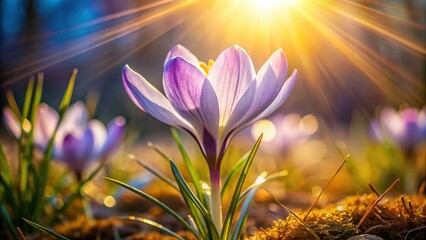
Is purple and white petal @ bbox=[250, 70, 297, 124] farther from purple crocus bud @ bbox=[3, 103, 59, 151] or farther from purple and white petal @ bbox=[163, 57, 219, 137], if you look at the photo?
purple crocus bud @ bbox=[3, 103, 59, 151]

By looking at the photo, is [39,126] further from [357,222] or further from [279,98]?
[357,222]

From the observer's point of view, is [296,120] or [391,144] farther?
[296,120]

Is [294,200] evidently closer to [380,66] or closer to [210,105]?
[210,105]

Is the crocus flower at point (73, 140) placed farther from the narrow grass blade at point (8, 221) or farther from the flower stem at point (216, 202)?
the flower stem at point (216, 202)

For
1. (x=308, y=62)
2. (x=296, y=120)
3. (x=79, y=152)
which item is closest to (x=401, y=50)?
(x=308, y=62)

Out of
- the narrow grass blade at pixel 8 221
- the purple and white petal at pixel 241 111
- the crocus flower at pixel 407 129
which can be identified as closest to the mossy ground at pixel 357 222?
the purple and white petal at pixel 241 111

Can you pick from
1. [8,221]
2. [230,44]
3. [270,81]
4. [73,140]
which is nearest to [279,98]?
[270,81]
